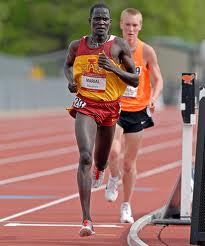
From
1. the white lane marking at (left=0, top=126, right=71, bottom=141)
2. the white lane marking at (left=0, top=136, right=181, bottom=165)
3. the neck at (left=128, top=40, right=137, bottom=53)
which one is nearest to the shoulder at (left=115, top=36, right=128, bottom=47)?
the neck at (left=128, top=40, right=137, bottom=53)

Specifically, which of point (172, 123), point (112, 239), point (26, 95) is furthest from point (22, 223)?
point (26, 95)

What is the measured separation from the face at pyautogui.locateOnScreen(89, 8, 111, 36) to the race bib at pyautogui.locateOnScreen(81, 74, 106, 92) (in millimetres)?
404

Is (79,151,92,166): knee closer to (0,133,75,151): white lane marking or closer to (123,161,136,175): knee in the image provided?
(123,161,136,175): knee

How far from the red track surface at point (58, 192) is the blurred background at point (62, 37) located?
31.2 meters

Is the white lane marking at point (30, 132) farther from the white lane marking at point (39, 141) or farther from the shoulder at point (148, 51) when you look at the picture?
the shoulder at point (148, 51)

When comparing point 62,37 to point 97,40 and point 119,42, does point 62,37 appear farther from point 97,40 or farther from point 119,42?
point 97,40

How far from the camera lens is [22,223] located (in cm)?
1204

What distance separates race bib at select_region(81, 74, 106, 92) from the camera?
10609 mm

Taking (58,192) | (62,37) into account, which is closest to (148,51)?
(58,192)

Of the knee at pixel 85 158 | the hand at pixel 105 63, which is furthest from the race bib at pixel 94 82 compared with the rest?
the knee at pixel 85 158

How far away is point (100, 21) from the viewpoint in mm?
10609

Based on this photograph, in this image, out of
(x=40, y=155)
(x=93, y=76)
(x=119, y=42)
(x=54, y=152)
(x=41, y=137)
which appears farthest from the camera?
(x=41, y=137)

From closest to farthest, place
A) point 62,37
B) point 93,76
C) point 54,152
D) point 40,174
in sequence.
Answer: point 93,76 < point 40,174 < point 54,152 < point 62,37

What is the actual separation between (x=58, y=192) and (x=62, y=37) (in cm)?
6410
